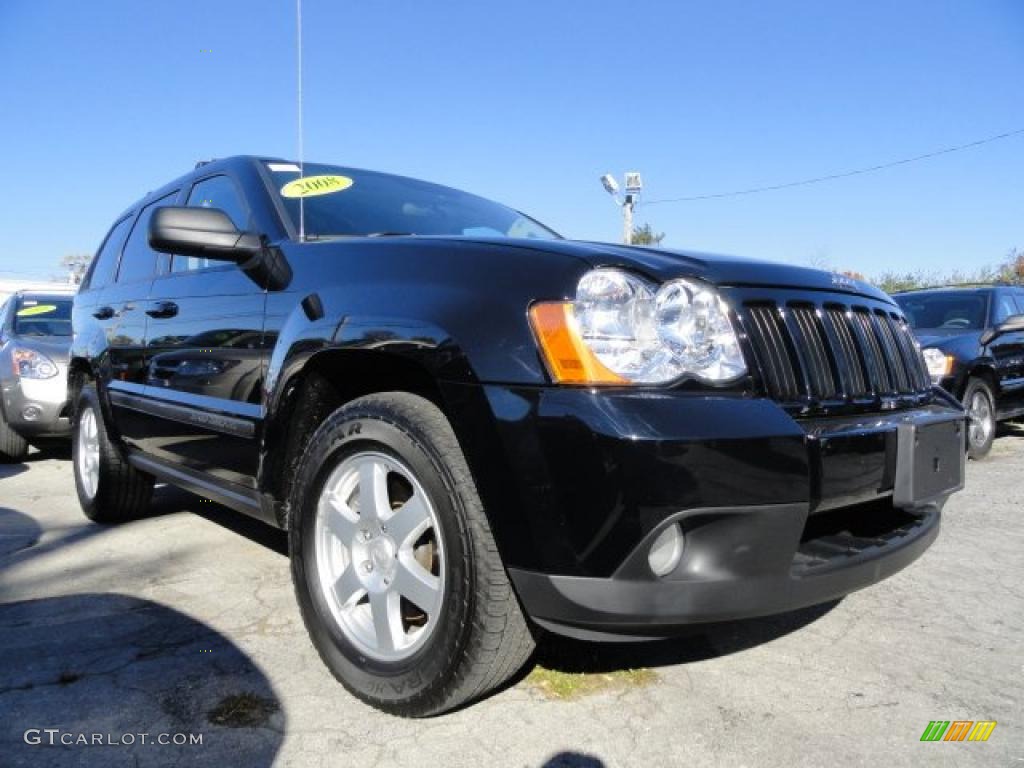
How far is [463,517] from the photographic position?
72.4 inches

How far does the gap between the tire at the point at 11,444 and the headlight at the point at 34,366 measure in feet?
1.50

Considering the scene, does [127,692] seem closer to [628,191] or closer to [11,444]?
[11,444]

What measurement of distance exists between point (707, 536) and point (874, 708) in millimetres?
939

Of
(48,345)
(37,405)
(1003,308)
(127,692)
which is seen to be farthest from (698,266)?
(1003,308)

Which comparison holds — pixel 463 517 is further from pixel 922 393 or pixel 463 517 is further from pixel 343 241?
pixel 922 393

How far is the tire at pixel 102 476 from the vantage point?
411 cm

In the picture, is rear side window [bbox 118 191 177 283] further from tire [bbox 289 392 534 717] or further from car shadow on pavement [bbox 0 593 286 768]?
tire [bbox 289 392 534 717]

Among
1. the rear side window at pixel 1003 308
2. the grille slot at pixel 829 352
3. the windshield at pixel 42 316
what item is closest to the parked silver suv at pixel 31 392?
the windshield at pixel 42 316

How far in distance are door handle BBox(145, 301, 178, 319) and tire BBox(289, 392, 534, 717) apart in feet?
4.41

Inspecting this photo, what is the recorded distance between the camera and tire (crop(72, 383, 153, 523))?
13.5 feet

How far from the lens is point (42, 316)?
738 cm

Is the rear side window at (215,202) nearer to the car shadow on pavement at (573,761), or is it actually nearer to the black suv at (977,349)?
the car shadow on pavement at (573,761)

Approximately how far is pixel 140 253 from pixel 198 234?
1826 millimetres

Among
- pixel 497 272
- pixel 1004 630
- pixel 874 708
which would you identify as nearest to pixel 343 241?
pixel 497 272
